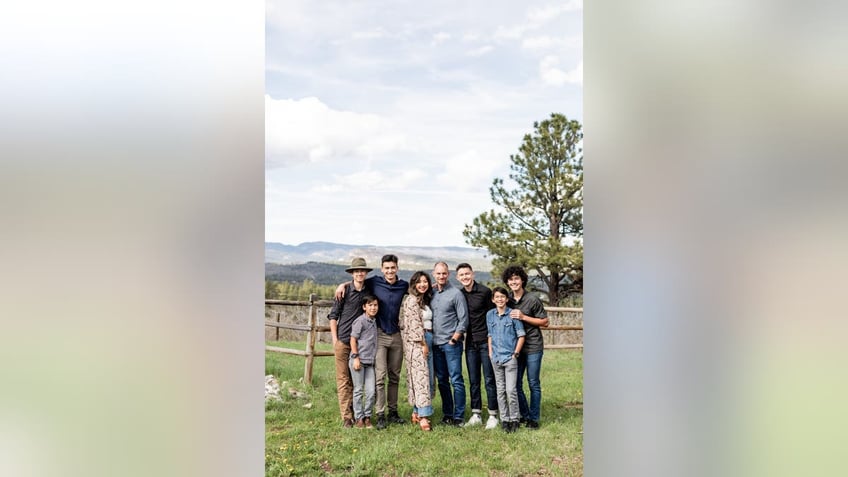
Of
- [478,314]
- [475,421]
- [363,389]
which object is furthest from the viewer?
[475,421]

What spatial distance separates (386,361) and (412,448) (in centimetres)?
58

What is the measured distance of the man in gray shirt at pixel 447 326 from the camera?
4484mm

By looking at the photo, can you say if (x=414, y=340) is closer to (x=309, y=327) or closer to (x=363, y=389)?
(x=363, y=389)

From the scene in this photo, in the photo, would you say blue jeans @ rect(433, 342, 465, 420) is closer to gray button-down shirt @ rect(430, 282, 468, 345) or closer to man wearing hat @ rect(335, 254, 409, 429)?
gray button-down shirt @ rect(430, 282, 468, 345)

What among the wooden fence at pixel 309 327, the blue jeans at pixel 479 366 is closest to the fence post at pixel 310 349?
the wooden fence at pixel 309 327

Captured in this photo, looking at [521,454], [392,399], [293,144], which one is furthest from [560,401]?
[293,144]

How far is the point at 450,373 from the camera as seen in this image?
457 centimetres

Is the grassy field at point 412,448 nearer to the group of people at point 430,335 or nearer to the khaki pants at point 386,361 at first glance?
the group of people at point 430,335

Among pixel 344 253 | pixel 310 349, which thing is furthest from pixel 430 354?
pixel 344 253

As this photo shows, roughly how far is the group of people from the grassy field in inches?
5.3

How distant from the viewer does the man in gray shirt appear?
14.7 feet
